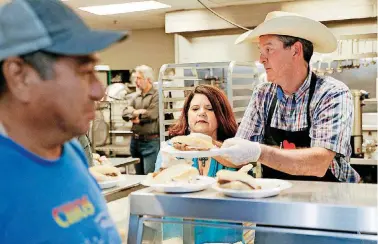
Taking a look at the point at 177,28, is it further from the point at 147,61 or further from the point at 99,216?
the point at 99,216

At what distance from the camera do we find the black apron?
2049 millimetres

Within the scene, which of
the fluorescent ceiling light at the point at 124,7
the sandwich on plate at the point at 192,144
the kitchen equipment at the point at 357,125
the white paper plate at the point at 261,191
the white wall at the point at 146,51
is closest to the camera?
the white paper plate at the point at 261,191

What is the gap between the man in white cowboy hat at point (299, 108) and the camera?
194 centimetres

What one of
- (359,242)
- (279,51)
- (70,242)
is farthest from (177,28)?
(70,242)

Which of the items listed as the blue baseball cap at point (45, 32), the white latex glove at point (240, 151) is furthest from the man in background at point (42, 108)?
the white latex glove at point (240, 151)

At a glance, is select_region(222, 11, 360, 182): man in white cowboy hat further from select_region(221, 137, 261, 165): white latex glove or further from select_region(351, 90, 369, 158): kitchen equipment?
select_region(351, 90, 369, 158): kitchen equipment

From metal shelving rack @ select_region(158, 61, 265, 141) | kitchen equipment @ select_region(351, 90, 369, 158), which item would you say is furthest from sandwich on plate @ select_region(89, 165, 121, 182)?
kitchen equipment @ select_region(351, 90, 369, 158)

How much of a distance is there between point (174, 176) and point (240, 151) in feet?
0.78

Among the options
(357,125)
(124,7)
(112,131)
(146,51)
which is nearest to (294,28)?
(357,125)

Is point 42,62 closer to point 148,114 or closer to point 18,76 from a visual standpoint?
point 18,76

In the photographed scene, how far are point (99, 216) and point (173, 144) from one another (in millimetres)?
830

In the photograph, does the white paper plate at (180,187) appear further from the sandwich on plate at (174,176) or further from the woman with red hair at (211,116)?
the woman with red hair at (211,116)

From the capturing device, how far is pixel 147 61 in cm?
855

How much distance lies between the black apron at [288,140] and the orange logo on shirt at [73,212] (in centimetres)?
124
